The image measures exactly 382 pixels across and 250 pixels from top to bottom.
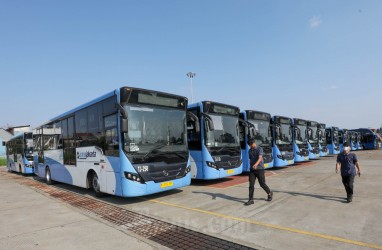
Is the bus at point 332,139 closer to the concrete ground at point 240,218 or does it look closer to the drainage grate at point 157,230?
the concrete ground at point 240,218

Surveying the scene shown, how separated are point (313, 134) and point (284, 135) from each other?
5.32m

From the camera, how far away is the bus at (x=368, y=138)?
3819 centimetres

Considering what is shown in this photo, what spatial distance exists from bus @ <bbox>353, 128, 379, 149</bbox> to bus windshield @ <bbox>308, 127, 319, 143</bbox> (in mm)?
22729

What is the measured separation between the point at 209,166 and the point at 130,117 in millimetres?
3890

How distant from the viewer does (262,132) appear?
1432cm

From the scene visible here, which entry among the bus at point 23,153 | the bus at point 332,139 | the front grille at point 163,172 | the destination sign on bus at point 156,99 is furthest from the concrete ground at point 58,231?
the bus at point 332,139

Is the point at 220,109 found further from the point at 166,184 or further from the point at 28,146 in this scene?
the point at 28,146

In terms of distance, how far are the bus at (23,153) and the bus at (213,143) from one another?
48.6ft

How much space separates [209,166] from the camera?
10328mm

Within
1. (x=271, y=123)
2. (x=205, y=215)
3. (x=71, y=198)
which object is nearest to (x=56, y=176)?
(x=71, y=198)

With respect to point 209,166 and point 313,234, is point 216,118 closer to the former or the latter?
point 209,166

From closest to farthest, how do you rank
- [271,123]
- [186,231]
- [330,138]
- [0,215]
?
[186,231], [0,215], [271,123], [330,138]

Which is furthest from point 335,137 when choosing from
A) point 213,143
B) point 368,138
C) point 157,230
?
point 157,230

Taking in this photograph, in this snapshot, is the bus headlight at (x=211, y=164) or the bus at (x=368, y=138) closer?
the bus headlight at (x=211, y=164)
